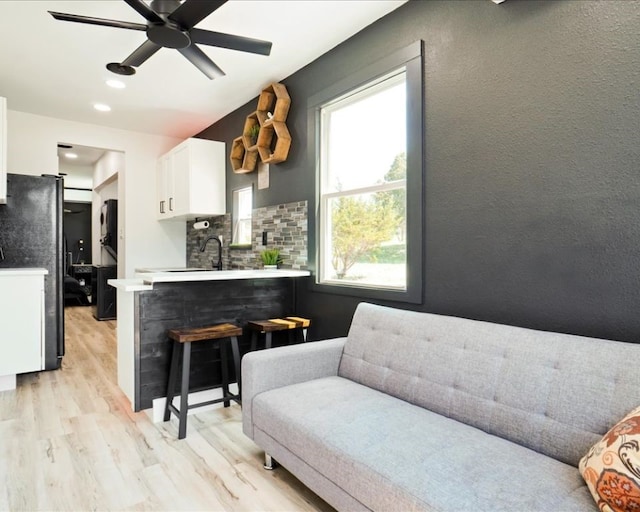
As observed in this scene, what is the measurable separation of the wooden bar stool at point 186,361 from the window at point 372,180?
86cm

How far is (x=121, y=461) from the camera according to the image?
86.7 inches

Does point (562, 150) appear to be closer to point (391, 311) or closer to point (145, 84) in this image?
point (391, 311)

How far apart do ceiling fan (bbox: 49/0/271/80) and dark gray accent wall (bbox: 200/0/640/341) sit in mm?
1079

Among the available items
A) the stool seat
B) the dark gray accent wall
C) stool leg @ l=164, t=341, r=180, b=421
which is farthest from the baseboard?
the dark gray accent wall

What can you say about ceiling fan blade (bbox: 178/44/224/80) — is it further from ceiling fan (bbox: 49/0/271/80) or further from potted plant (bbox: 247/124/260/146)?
potted plant (bbox: 247/124/260/146)

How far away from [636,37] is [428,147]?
40.7 inches

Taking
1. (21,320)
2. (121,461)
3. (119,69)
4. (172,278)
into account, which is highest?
(119,69)

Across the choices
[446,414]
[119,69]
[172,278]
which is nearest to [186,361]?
[172,278]

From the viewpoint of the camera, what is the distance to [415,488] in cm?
125

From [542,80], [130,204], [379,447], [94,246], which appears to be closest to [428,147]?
[542,80]

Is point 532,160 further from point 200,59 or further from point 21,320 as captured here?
point 21,320

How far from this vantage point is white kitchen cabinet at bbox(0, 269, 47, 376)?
3365mm

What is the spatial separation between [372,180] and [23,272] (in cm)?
299

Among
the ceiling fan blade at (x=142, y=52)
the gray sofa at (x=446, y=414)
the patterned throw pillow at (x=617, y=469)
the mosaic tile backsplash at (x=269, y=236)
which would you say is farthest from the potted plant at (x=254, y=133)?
the patterned throw pillow at (x=617, y=469)
